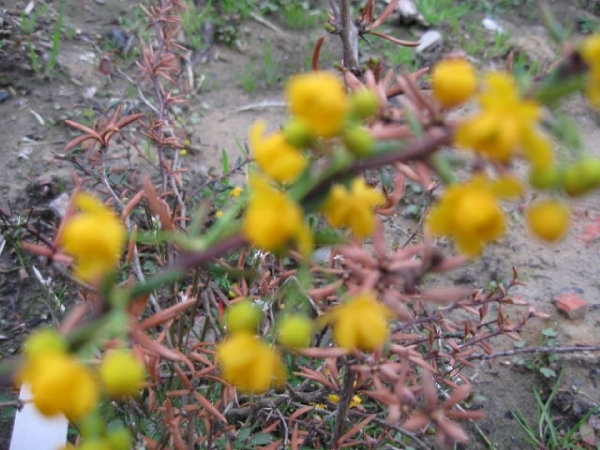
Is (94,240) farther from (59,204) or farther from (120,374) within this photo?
(59,204)

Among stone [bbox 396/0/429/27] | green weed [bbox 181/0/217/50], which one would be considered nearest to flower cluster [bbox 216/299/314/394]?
green weed [bbox 181/0/217/50]

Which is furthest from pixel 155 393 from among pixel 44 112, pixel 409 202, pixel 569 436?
pixel 44 112

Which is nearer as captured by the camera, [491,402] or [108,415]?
[108,415]

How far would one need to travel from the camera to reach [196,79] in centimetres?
313

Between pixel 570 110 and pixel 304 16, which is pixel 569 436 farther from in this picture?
pixel 304 16

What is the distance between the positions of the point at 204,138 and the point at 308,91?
232 cm

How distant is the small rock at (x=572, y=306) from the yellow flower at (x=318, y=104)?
187 centimetres

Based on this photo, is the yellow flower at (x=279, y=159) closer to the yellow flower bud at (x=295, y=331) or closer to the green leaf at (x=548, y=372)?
the yellow flower bud at (x=295, y=331)

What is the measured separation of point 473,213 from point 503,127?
87 mm

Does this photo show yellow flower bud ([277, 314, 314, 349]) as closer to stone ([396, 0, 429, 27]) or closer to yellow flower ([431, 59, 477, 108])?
yellow flower ([431, 59, 477, 108])

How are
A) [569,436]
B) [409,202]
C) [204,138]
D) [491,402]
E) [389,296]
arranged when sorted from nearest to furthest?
[389,296] → [569,436] → [491,402] → [409,202] → [204,138]

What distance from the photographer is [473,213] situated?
59 cm

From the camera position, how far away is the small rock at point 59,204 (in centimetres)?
210

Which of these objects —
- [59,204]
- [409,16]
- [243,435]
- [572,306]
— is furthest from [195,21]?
[243,435]
